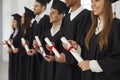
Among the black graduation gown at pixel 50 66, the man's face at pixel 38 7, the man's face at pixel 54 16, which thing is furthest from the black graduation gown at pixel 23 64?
the man's face at pixel 54 16

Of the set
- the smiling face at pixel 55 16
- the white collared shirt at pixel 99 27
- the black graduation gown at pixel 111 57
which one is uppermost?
the smiling face at pixel 55 16

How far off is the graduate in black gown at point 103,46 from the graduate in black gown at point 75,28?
45cm

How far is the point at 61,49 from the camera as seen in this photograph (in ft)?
13.6

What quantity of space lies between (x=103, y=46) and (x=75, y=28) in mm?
838

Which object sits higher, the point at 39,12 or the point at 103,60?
the point at 39,12

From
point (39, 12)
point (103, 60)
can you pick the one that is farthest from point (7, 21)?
point (103, 60)

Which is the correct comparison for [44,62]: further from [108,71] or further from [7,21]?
[7,21]

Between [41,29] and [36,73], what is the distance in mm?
803

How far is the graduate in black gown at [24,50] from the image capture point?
5.72 meters

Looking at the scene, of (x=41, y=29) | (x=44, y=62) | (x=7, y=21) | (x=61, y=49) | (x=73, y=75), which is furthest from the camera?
(x=7, y=21)

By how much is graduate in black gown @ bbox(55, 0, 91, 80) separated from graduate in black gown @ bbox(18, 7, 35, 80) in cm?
188

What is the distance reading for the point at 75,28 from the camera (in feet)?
12.4

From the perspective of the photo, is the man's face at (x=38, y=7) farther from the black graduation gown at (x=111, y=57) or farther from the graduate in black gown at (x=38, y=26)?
the black graduation gown at (x=111, y=57)

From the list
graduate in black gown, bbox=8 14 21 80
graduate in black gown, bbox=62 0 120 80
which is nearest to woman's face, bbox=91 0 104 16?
graduate in black gown, bbox=62 0 120 80
